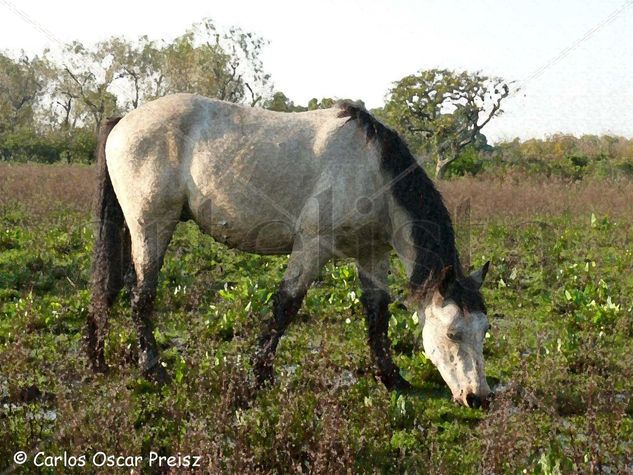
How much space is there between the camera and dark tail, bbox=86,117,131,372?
5.39 m

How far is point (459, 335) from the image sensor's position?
4250mm

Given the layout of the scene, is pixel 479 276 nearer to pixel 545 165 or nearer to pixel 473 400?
pixel 473 400

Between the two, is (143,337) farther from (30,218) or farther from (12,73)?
(12,73)

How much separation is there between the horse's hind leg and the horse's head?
231cm

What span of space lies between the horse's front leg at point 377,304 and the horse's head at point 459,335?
31.0 inches

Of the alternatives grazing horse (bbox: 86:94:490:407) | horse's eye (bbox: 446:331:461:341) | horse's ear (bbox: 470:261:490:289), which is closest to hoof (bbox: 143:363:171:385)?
grazing horse (bbox: 86:94:490:407)

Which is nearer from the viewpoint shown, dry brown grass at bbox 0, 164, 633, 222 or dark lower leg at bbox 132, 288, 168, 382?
dark lower leg at bbox 132, 288, 168, 382

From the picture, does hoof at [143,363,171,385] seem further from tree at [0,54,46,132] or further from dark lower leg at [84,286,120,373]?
tree at [0,54,46,132]

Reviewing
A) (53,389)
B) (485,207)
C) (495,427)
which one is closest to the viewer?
(495,427)

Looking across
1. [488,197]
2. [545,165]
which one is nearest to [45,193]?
[488,197]

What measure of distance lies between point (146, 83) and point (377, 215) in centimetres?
5590

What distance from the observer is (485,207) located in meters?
14.2

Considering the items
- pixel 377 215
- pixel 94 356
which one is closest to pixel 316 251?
pixel 377 215

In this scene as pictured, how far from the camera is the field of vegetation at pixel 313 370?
349 cm
